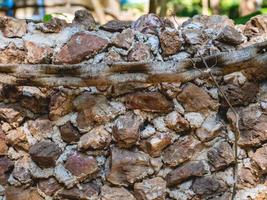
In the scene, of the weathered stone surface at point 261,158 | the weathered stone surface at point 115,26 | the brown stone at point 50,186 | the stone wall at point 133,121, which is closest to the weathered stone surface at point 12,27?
the stone wall at point 133,121

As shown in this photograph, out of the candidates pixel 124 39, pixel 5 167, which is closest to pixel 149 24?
pixel 124 39

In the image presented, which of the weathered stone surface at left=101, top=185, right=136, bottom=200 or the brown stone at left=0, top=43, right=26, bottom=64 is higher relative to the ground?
the brown stone at left=0, top=43, right=26, bottom=64

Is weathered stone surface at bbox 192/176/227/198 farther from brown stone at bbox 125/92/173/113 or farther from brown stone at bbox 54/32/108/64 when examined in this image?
brown stone at bbox 54/32/108/64

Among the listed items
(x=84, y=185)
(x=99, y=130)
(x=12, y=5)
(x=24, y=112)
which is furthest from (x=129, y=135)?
(x=12, y=5)

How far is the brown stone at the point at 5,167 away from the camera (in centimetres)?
149

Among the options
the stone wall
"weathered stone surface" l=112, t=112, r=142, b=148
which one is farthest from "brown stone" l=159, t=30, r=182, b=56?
"weathered stone surface" l=112, t=112, r=142, b=148

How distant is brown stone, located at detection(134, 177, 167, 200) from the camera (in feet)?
4.75

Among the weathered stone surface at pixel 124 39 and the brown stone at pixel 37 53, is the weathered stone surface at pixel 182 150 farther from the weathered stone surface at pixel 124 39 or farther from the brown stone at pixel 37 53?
the brown stone at pixel 37 53

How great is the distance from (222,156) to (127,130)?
0.31 meters

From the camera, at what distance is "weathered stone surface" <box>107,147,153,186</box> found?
1.44 meters

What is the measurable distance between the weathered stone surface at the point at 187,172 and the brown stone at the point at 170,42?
1.19 ft

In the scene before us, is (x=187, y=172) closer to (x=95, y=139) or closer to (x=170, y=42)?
(x=95, y=139)

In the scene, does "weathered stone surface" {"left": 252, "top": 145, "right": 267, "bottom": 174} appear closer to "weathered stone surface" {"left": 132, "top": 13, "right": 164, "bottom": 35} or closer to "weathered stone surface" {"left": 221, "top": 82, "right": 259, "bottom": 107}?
"weathered stone surface" {"left": 221, "top": 82, "right": 259, "bottom": 107}

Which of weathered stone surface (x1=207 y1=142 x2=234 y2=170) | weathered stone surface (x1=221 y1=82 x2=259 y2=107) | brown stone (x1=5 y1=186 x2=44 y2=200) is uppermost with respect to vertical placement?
weathered stone surface (x1=221 y1=82 x2=259 y2=107)
